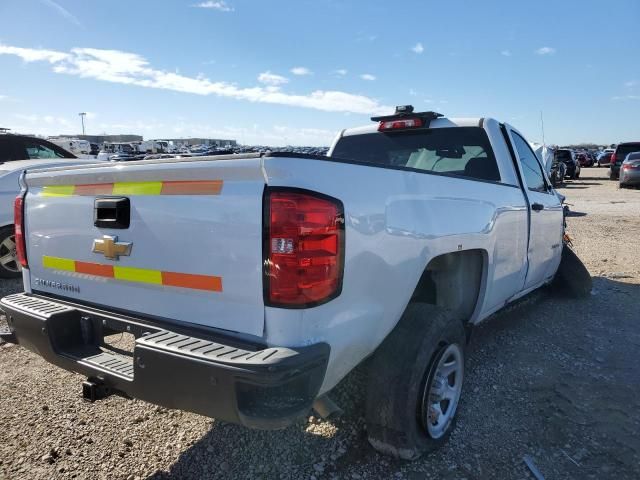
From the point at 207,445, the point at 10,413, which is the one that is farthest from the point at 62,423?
the point at 207,445

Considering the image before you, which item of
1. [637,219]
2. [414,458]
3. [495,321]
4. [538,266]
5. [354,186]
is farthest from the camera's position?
[637,219]

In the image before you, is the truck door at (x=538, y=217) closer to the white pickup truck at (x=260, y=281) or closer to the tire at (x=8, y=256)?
the white pickup truck at (x=260, y=281)

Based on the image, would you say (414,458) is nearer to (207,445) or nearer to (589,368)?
(207,445)

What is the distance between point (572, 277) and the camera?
18.2 feet

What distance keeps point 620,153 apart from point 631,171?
627 cm

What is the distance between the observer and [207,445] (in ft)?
9.29

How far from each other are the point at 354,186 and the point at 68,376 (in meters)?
2.95

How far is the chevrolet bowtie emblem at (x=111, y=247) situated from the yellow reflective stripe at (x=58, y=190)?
370 mm

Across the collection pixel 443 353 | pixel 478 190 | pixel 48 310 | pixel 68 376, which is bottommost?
pixel 68 376

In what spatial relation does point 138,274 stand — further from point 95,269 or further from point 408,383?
point 408,383

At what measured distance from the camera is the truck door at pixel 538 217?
13.6ft

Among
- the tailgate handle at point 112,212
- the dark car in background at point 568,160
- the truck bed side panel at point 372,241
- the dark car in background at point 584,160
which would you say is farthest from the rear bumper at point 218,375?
the dark car in background at point 584,160

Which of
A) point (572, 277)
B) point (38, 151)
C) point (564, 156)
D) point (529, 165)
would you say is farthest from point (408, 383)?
point (564, 156)

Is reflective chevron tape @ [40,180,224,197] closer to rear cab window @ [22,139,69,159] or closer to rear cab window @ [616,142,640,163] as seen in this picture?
rear cab window @ [22,139,69,159]
